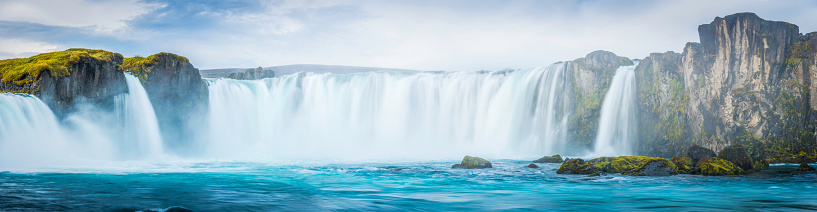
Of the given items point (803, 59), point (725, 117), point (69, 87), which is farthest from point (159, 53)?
point (803, 59)

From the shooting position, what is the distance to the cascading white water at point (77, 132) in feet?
86.9

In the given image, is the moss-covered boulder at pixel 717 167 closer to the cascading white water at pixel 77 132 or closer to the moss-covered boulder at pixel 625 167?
the moss-covered boulder at pixel 625 167

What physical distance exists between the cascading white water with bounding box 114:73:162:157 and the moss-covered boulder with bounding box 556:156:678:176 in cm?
2720

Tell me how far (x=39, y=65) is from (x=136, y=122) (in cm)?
730

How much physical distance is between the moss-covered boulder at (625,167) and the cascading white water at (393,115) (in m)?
17.6

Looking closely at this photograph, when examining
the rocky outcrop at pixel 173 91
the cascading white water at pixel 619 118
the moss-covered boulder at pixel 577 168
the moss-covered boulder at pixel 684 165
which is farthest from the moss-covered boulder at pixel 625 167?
the rocky outcrop at pixel 173 91

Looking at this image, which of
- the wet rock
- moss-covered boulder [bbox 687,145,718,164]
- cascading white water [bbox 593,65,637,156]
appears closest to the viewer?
the wet rock

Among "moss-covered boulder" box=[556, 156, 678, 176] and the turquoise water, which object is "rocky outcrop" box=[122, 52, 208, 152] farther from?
"moss-covered boulder" box=[556, 156, 678, 176]

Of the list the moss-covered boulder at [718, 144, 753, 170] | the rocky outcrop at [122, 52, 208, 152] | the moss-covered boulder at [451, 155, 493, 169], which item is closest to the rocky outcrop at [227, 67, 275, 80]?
the rocky outcrop at [122, 52, 208, 152]

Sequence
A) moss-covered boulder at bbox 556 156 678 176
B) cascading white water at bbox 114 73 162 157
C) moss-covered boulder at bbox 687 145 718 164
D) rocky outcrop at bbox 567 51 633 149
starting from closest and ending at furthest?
moss-covered boulder at bbox 556 156 678 176 → moss-covered boulder at bbox 687 145 718 164 → cascading white water at bbox 114 73 162 157 → rocky outcrop at bbox 567 51 633 149

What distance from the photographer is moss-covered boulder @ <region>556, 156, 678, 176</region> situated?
72.4ft

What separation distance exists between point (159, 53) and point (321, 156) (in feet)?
44.7

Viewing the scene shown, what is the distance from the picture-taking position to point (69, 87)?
30.8m

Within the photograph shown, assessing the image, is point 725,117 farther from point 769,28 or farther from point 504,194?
point 504,194
